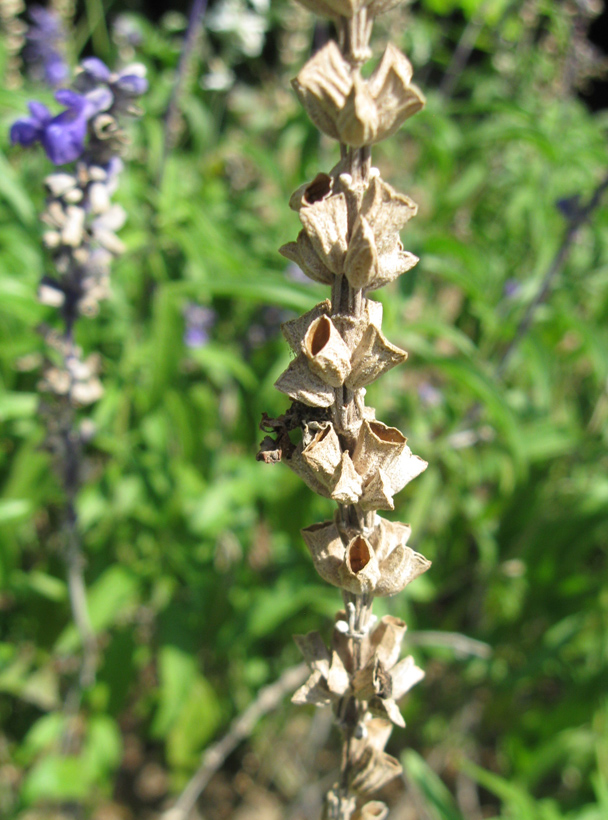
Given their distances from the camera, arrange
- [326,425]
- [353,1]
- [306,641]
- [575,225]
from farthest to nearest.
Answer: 1. [575,225]
2. [306,641]
3. [326,425]
4. [353,1]

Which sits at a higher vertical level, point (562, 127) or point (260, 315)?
point (562, 127)

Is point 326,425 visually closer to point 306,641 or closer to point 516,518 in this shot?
point 306,641

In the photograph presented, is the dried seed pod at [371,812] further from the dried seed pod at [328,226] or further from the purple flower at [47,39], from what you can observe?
the purple flower at [47,39]

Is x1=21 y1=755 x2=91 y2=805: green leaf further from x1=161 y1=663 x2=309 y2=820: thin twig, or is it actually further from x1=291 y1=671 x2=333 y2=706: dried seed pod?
x1=291 y1=671 x2=333 y2=706: dried seed pod

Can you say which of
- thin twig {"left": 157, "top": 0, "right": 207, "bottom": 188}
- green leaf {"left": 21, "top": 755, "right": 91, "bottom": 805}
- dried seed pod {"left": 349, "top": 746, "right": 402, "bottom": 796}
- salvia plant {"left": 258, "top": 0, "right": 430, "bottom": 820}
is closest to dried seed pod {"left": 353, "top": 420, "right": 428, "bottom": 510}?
salvia plant {"left": 258, "top": 0, "right": 430, "bottom": 820}

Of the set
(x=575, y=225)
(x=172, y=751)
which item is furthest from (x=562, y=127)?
(x=172, y=751)

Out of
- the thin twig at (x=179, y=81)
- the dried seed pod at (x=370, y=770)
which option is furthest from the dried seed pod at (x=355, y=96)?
the thin twig at (x=179, y=81)
